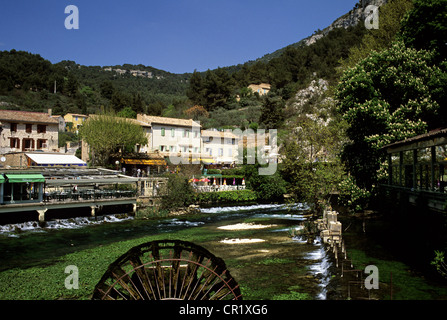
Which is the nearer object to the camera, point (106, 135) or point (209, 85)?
point (106, 135)

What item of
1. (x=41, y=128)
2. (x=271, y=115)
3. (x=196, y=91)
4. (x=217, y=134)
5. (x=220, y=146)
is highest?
(x=196, y=91)

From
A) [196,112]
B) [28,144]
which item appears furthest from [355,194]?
[196,112]

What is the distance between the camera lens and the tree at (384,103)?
73.0 ft

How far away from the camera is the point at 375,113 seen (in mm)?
22656

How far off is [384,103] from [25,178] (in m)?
29.9

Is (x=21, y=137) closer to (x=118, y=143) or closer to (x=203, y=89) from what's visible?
(x=118, y=143)

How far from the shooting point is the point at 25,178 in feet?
101

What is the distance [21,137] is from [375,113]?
49264mm

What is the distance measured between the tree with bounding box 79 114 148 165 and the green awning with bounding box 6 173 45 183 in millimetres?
17930

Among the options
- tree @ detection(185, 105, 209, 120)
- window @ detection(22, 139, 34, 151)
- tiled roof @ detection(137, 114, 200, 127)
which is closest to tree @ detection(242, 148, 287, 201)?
tiled roof @ detection(137, 114, 200, 127)

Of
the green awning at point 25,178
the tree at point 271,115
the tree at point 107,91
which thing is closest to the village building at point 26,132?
the green awning at point 25,178

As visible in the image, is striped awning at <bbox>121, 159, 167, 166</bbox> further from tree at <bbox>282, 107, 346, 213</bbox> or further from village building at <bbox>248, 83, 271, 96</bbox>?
village building at <bbox>248, 83, 271, 96</bbox>

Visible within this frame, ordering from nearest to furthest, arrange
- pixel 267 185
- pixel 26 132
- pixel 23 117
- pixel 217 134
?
pixel 267 185
pixel 23 117
pixel 26 132
pixel 217 134

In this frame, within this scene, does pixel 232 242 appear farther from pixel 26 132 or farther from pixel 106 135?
pixel 26 132
